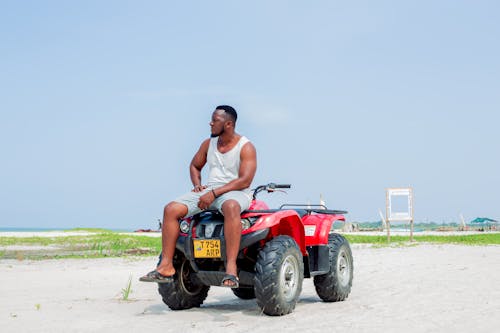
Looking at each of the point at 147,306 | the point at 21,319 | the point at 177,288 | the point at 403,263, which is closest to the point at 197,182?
the point at 177,288

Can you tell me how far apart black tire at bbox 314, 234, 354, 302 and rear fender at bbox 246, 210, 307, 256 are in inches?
25.1

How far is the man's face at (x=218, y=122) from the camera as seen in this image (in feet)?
23.6

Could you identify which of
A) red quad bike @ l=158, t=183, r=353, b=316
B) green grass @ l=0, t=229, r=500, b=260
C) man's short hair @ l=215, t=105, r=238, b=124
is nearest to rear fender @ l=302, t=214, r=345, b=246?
red quad bike @ l=158, t=183, r=353, b=316

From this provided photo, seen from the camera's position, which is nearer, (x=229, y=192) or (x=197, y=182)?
(x=229, y=192)

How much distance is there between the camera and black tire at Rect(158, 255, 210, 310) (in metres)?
7.40

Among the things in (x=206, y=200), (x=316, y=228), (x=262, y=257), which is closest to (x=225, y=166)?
(x=206, y=200)

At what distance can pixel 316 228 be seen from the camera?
8.02 meters

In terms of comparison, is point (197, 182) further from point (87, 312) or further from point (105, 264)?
point (105, 264)

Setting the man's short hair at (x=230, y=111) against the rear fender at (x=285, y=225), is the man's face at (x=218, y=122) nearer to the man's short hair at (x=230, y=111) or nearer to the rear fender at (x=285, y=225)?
the man's short hair at (x=230, y=111)

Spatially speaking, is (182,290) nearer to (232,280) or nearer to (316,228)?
(232,280)

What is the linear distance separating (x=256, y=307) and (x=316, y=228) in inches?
49.3

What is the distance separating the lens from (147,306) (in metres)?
8.03

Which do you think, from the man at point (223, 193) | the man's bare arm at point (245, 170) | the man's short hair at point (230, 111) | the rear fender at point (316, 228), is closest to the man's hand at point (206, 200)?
the man at point (223, 193)

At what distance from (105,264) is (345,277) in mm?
8135
